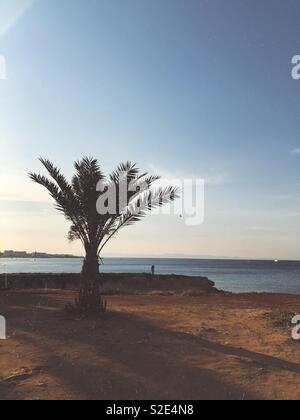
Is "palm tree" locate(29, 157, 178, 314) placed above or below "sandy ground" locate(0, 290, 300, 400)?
above

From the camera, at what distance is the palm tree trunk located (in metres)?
13.1

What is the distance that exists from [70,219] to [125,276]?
25459 millimetres

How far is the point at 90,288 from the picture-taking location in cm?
1316

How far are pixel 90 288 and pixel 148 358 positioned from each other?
509 cm

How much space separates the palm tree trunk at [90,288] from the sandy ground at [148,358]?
23.0 inches

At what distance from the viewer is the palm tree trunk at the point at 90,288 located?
42.8 ft

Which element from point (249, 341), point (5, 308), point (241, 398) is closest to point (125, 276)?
point (5, 308)

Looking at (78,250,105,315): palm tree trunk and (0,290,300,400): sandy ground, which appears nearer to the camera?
(0,290,300,400): sandy ground

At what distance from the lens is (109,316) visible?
13.2 meters

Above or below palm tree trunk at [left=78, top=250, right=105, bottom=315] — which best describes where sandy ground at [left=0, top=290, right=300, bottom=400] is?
below

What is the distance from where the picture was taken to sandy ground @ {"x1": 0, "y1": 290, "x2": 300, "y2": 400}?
21.9ft

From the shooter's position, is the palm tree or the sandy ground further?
the palm tree

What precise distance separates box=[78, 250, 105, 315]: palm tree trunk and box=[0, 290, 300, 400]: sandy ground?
583 millimetres
